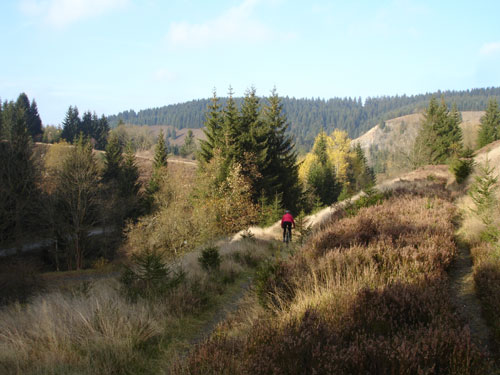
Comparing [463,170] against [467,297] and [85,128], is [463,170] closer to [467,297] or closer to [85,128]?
[467,297]

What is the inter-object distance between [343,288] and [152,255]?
4.92 m

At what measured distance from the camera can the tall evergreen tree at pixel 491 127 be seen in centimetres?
Result: 4956

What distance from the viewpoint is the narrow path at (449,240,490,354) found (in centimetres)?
391

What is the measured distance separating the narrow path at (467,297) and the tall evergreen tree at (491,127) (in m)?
54.3

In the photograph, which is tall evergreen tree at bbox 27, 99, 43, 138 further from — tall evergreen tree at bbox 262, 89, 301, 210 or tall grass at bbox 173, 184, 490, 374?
tall grass at bbox 173, 184, 490, 374

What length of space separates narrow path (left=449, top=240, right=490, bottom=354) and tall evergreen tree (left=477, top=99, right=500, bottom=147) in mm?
54336

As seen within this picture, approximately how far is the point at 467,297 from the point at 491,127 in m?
58.3

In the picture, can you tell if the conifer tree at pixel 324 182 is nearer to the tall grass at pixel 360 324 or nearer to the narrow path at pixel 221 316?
the narrow path at pixel 221 316

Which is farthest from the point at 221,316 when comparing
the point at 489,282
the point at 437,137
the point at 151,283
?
the point at 437,137

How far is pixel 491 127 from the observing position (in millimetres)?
50188

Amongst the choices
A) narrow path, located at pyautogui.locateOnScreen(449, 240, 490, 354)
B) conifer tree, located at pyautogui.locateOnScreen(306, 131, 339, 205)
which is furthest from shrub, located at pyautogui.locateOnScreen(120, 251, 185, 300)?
conifer tree, located at pyautogui.locateOnScreen(306, 131, 339, 205)

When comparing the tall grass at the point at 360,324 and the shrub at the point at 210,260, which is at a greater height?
the tall grass at the point at 360,324

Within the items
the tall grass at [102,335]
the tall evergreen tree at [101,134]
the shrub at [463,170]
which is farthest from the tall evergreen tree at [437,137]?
the tall evergreen tree at [101,134]

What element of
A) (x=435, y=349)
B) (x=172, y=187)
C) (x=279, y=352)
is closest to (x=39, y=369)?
(x=279, y=352)
